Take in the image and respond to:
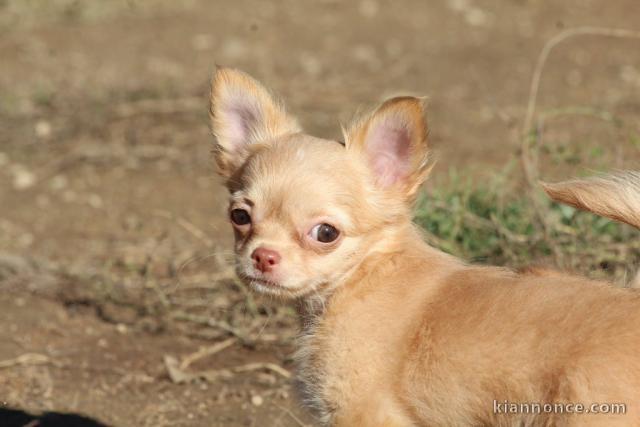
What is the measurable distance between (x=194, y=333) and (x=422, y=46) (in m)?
6.13

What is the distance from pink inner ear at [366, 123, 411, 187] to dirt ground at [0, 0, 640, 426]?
1.03 meters

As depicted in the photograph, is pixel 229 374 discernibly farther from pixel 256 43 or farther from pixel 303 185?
pixel 256 43

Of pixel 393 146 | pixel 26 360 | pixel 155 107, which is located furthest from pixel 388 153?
pixel 155 107

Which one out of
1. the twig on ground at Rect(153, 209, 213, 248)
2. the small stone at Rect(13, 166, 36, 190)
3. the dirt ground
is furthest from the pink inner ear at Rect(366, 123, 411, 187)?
the small stone at Rect(13, 166, 36, 190)

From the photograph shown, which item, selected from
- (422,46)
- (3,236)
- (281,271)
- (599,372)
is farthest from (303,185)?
(422,46)

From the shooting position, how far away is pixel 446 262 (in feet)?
12.3

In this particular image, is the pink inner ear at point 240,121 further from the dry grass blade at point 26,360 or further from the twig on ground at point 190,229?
the dry grass blade at point 26,360

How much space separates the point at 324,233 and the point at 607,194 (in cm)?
101

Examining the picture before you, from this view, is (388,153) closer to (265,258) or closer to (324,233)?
(324,233)

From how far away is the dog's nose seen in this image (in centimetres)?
359

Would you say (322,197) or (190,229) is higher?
(322,197)

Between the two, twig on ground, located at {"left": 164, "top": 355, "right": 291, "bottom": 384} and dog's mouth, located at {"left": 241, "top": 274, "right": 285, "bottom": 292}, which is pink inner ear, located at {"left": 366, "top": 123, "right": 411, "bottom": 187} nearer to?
dog's mouth, located at {"left": 241, "top": 274, "right": 285, "bottom": 292}

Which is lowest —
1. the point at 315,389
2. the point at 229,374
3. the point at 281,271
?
the point at 229,374

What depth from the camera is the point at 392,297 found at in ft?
12.0
